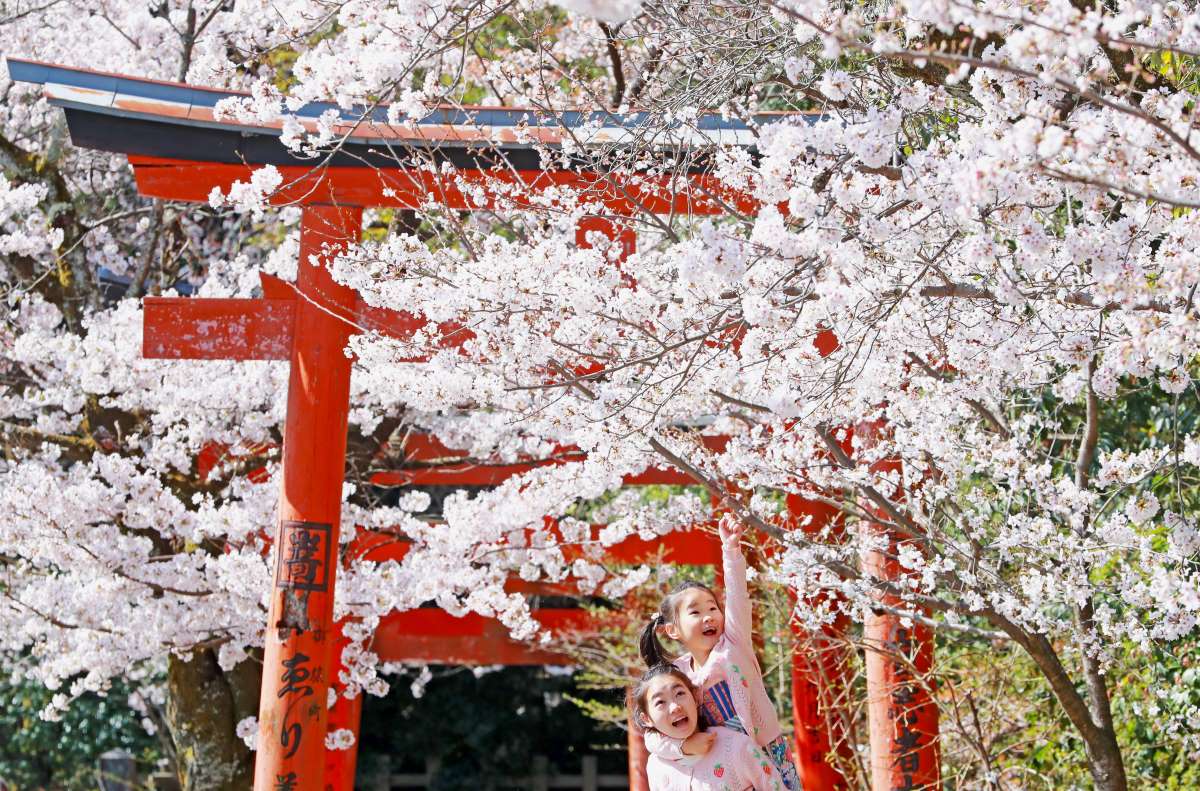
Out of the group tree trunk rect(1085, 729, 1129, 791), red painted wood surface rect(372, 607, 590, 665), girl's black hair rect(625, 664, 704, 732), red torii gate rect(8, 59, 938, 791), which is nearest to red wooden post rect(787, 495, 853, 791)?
red torii gate rect(8, 59, 938, 791)

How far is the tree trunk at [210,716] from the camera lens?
710cm

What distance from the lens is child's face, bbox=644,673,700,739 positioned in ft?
11.5

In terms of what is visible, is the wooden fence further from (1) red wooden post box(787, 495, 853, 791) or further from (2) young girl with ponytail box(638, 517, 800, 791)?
(2) young girl with ponytail box(638, 517, 800, 791)

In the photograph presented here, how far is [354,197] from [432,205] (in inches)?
50.1

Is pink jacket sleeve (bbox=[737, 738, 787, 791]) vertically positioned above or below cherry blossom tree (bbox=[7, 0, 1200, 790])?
below

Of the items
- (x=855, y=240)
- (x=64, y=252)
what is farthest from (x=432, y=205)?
(x=64, y=252)

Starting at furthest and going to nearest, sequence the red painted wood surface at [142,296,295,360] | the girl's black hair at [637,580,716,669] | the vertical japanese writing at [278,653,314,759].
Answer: the red painted wood surface at [142,296,295,360] → the vertical japanese writing at [278,653,314,759] → the girl's black hair at [637,580,716,669]

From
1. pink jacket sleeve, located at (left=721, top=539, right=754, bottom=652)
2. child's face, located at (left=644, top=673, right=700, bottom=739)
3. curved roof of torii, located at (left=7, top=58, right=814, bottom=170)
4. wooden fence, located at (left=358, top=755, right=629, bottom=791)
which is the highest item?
curved roof of torii, located at (left=7, top=58, right=814, bottom=170)

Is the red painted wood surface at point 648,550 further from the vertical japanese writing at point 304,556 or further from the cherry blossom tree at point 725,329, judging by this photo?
the vertical japanese writing at point 304,556

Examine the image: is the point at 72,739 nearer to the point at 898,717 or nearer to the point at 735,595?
the point at 898,717

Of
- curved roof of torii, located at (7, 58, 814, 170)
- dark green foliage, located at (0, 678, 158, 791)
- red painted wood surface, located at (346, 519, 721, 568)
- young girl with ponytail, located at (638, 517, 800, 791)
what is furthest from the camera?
dark green foliage, located at (0, 678, 158, 791)

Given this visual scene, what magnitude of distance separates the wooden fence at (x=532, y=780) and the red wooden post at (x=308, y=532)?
27.1 ft

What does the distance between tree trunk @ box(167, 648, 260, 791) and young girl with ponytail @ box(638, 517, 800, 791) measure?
416 cm

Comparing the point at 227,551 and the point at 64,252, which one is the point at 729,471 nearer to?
the point at 227,551
